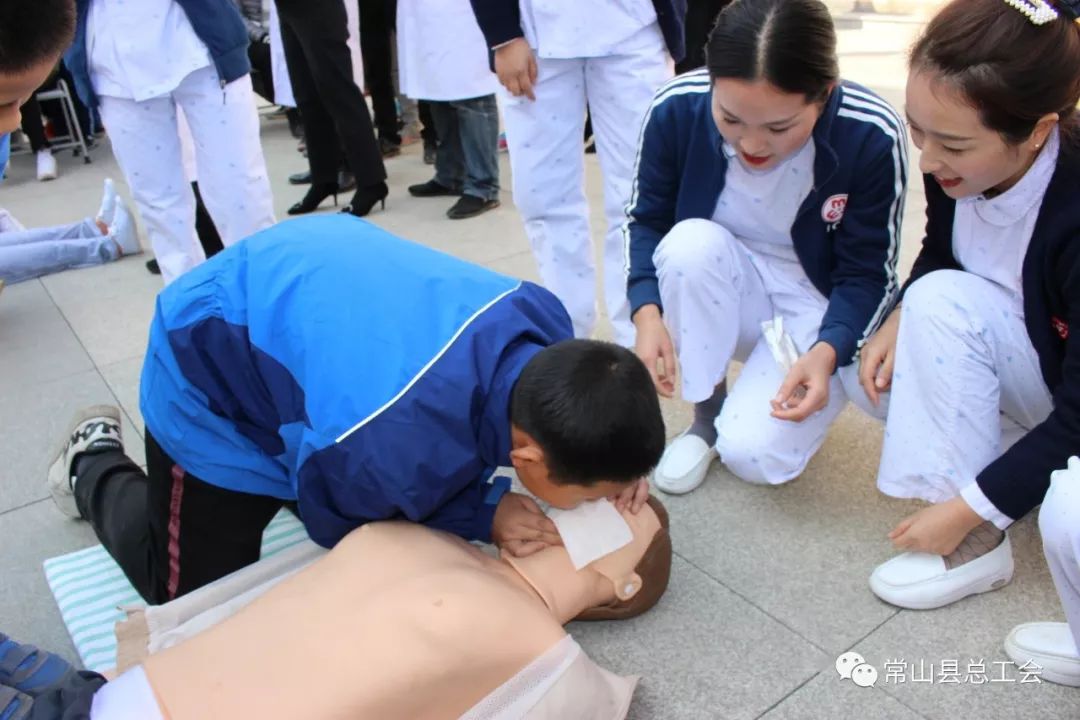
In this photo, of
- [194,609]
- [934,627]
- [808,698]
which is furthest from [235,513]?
[934,627]

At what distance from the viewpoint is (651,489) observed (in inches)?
67.9

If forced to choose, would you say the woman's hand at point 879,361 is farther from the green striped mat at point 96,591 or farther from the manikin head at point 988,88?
the green striped mat at point 96,591

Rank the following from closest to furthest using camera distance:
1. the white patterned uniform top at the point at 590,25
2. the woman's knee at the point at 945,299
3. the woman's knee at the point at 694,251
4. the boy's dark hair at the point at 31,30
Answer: the boy's dark hair at the point at 31,30, the woman's knee at the point at 945,299, the woman's knee at the point at 694,251, the white patterned uniform top at the point at 590,25

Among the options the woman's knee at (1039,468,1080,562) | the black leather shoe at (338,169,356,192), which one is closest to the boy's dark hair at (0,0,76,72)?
the woman's knee at (1039,468,1080,562)

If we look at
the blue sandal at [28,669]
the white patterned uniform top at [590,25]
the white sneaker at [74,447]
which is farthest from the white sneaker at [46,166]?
the blue sandal at [28,669]

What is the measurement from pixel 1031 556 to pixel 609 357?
0.86m

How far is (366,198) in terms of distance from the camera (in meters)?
3.45

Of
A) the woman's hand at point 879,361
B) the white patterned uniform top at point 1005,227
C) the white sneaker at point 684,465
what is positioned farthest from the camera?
the white sneaker at point 684,465

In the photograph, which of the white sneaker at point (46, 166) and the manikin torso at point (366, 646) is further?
the white sneaker at point (46, 166)

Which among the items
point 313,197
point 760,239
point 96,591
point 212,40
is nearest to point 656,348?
point 760,239

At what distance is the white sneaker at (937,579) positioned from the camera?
137cm

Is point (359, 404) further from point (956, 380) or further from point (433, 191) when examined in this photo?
point (433, 191)

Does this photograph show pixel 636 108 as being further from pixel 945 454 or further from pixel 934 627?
pixel 934 627

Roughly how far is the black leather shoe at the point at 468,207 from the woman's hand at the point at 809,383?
2.06 meters
